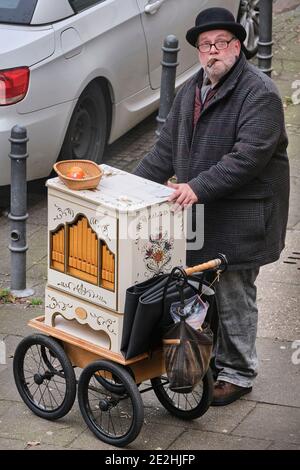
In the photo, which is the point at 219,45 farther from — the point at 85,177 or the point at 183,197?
the point at 85,177

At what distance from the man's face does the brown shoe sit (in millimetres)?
1530

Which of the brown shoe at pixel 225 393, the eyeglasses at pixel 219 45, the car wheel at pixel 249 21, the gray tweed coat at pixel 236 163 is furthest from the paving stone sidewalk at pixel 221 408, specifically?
the car wheel at pixel 249 21

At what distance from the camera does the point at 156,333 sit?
564cm

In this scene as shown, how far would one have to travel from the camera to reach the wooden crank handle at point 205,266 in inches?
219

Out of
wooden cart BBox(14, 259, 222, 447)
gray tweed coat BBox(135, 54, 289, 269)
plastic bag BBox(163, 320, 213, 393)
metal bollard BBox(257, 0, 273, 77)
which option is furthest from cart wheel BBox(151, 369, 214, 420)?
metal bollard BBox(257, 0, 273, 77)

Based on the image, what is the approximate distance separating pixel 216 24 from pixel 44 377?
6.12ft

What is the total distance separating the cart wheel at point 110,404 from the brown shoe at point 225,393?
43 cm

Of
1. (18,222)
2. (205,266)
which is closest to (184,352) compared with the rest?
(205,266)

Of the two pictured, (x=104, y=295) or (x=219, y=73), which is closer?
(x=104, y=295)

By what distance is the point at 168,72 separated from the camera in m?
8.30

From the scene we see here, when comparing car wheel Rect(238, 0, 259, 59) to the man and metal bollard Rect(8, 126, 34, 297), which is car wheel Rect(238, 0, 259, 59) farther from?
the man

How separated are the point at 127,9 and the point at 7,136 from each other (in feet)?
5.34
